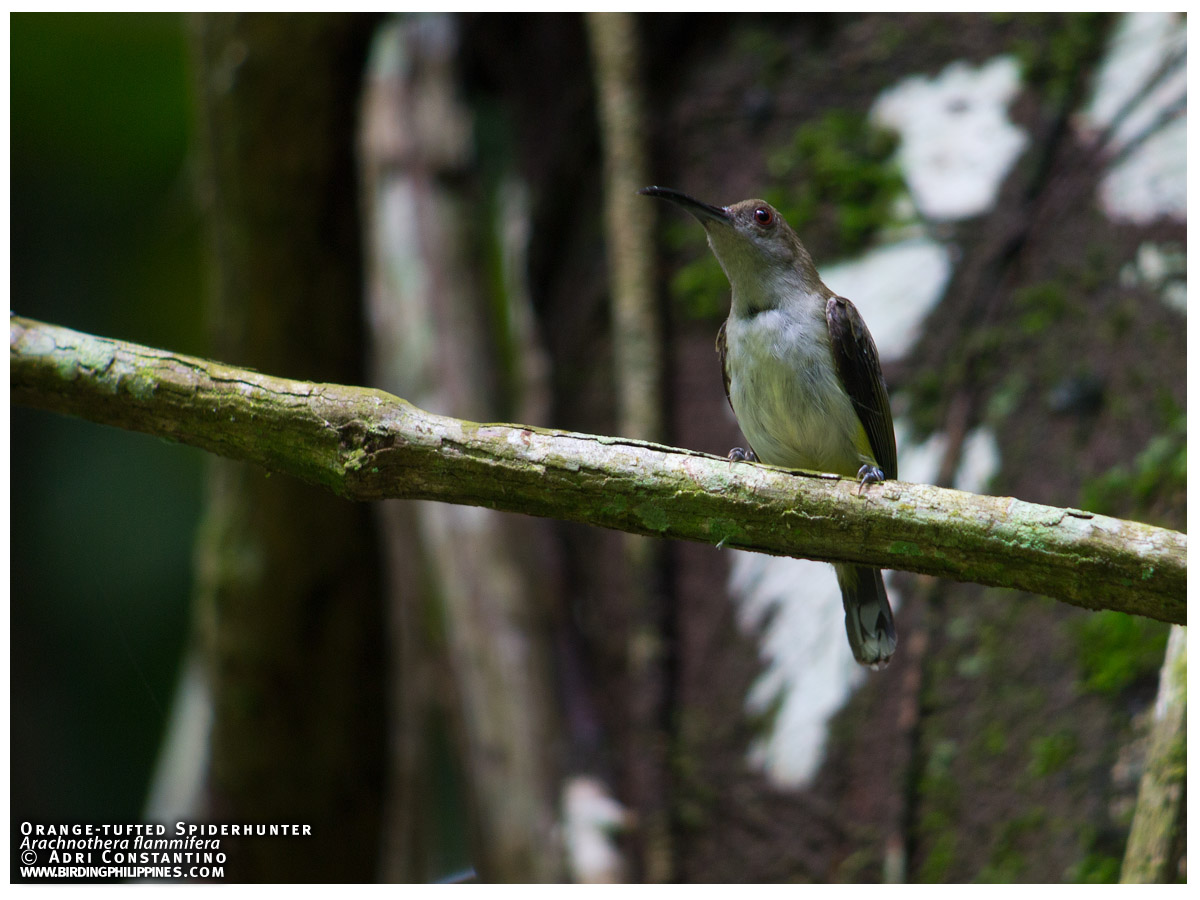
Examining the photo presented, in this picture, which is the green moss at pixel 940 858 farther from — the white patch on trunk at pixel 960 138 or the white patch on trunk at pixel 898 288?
the white patch on trunk at pixel 960 138

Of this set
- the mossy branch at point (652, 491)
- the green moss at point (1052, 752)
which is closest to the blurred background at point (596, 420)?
the green moss at point (1052, 752)

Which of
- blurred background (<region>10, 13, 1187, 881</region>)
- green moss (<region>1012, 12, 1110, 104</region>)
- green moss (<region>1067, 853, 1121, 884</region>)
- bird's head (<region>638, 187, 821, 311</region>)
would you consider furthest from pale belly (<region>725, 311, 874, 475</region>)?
green moss (<region>1012, 12, 1110, 104</region>)

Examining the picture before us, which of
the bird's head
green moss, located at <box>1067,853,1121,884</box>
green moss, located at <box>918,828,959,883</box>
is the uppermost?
the bird's head

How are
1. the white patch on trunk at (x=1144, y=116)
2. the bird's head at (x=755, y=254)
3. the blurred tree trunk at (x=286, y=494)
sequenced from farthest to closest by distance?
1. the blurred tree trunk at (x=286, y=494)
2. the white patch on trunk at (x=1144, y=116)
3. the bird's head at (x=755, y=254)

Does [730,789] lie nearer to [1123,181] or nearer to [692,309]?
[692,309]

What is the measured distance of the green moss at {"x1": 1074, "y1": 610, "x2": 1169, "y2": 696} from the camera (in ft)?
11.7

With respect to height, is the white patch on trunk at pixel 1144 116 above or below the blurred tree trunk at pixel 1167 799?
above

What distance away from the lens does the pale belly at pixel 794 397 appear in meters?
3.20

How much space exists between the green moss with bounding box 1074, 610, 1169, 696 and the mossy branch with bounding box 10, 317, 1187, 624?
6.17ft

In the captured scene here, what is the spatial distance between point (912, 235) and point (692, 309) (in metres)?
1.00

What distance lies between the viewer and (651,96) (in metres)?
4.84

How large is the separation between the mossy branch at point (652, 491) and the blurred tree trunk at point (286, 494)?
3054mm

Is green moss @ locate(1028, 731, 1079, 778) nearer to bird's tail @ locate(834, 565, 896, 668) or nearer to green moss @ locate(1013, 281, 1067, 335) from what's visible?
bird's tail @ locate(834, 565, 896, 668)

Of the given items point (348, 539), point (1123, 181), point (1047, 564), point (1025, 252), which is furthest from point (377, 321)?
point (1047, 564)
